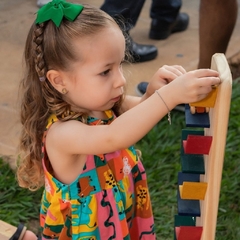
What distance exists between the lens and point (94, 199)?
4.86ft

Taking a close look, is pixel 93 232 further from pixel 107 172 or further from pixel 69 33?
pixel 69 33

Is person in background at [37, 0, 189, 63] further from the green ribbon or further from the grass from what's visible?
the green ribbon

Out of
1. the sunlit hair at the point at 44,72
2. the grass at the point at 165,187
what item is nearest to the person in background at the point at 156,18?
the grass at the point at 165,187

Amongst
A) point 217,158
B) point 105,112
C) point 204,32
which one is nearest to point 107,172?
point 105,112

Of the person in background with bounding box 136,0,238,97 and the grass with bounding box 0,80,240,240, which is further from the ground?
the person in background with bounding box 136,0,238,97

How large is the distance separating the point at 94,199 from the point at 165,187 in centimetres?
92

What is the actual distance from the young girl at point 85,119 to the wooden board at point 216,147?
47mm

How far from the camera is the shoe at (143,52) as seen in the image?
3.36 meters

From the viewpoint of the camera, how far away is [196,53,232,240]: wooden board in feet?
3.75

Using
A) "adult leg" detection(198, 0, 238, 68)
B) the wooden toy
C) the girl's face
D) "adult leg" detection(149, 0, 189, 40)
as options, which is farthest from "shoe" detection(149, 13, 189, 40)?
the girl's face

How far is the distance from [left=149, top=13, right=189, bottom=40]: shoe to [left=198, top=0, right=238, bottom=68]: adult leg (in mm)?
1093

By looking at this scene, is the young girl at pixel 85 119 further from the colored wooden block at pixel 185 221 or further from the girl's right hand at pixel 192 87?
the colored wooden block at pixel 185 221

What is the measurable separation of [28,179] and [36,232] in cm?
48

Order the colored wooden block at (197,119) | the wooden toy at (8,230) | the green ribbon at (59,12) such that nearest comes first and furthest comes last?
the colored wooden block at (197,119) → the green ribbon at (59,12) → the wooden toy at (8,230)
